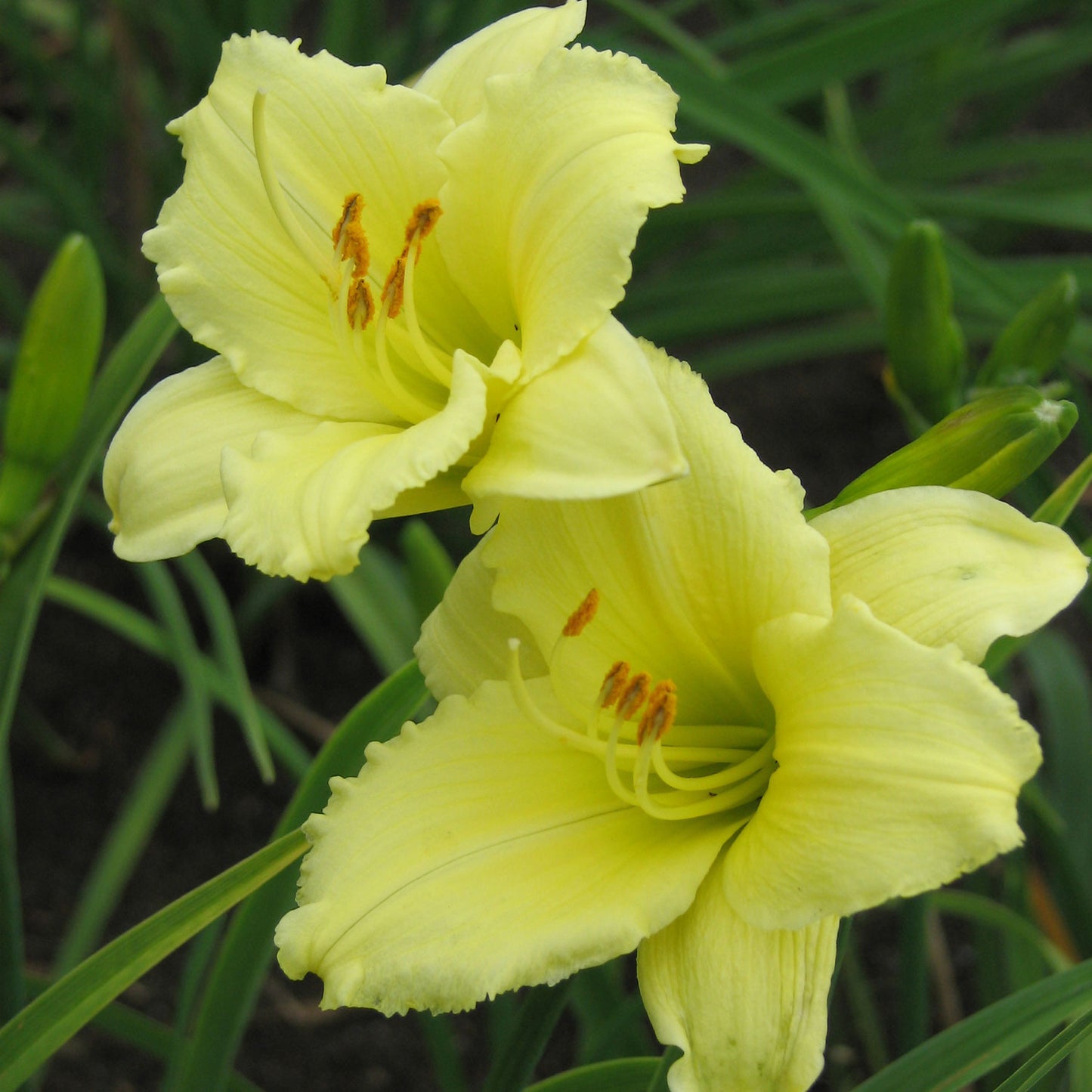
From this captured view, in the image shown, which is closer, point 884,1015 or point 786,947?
point 786,947

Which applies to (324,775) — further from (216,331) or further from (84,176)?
(84,176)

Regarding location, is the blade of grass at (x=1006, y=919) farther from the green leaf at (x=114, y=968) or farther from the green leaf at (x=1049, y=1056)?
the green leaf at (x=114, y=968)

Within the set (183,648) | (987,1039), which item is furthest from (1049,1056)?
(183,648)

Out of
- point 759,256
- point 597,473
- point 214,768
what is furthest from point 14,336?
point 597,473

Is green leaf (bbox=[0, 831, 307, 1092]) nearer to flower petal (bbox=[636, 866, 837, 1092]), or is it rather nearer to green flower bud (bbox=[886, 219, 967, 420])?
flower petal (bbox=[636, 866, 837, 1092])

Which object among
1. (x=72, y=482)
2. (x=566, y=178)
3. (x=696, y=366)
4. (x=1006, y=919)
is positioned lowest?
(x=1006, y=919)

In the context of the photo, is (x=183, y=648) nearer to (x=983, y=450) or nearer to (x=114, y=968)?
(x=114, y=968)
